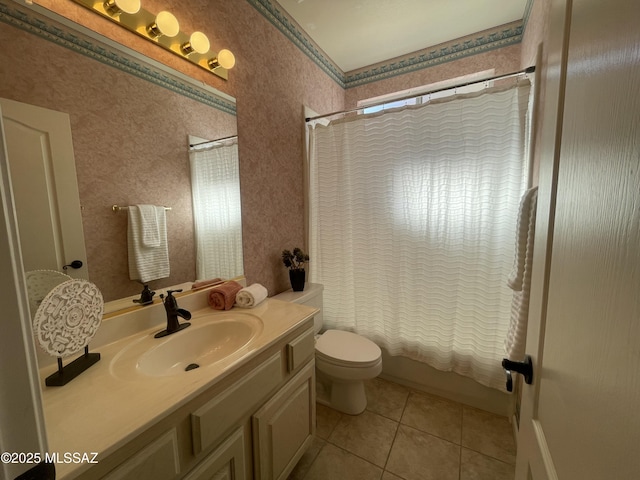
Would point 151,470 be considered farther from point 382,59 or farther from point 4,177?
point 382,59

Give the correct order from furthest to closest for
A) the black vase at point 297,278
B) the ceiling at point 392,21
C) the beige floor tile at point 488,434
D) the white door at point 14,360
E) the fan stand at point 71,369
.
A: the black vase at point 297,278
the ceiling at point 392,21
the beige floor tile at point 488,434
the fan stand at point 71,369
the white door at point 14,360

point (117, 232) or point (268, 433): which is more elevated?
point (117, 232)

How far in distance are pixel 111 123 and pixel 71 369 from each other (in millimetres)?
854

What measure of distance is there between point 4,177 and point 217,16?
59.8 inches

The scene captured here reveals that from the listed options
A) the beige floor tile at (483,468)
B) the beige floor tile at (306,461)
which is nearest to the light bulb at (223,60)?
the beige floor tile at (306,461)

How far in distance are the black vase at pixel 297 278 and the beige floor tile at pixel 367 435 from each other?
89 centimetres

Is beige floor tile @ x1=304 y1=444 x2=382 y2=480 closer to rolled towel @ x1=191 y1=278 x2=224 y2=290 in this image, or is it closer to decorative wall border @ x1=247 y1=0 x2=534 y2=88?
rolled towel @ x1=191 y1=278 x2=224 y2=290

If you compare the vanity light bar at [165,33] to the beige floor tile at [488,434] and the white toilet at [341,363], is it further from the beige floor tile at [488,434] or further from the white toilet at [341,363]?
the beige floor tile at [488,434]

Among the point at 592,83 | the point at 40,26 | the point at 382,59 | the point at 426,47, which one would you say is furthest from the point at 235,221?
the point at 426,47

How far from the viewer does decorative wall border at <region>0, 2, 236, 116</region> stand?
78cm

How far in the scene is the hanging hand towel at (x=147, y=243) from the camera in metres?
1.05

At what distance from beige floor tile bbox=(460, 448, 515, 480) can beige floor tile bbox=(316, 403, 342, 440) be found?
0.72m

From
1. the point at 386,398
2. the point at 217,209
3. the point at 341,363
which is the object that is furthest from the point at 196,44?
the point at 386,398

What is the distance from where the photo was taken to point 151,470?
0.62m
